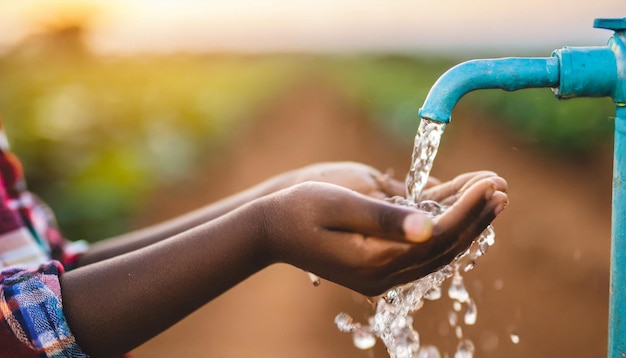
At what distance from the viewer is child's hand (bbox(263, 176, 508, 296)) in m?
0.93

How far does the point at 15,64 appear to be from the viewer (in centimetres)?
402

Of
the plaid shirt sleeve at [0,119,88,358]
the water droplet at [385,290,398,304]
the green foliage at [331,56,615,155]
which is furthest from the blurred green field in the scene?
the plaid shirt sleeve at [0,119,88,358]

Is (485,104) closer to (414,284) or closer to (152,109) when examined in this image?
(152,109)

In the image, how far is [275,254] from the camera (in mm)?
1081

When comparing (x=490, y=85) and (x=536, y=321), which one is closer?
(x=490, y=85)

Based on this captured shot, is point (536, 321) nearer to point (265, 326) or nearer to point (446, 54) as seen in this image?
point (265, 326)

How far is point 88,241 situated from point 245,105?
1.14 m

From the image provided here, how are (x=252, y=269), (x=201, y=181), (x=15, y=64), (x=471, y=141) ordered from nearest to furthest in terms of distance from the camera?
1. (x=252, y=269)
2. (x=471, y=141)
3. (x=201, y=181)
4. (x=15, y=64)

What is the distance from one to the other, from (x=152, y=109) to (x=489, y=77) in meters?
3.06

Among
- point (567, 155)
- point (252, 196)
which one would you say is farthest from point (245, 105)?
point (252, 196)

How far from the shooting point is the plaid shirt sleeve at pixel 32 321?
3.21 ft

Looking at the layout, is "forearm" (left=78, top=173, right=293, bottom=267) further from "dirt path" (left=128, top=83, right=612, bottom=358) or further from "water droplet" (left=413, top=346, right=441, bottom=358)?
"dirt path" (left=128, top=83, right=612, bottom=358)

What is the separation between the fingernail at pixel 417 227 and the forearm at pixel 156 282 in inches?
10.1

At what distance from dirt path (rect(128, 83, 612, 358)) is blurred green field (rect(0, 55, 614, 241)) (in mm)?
117
